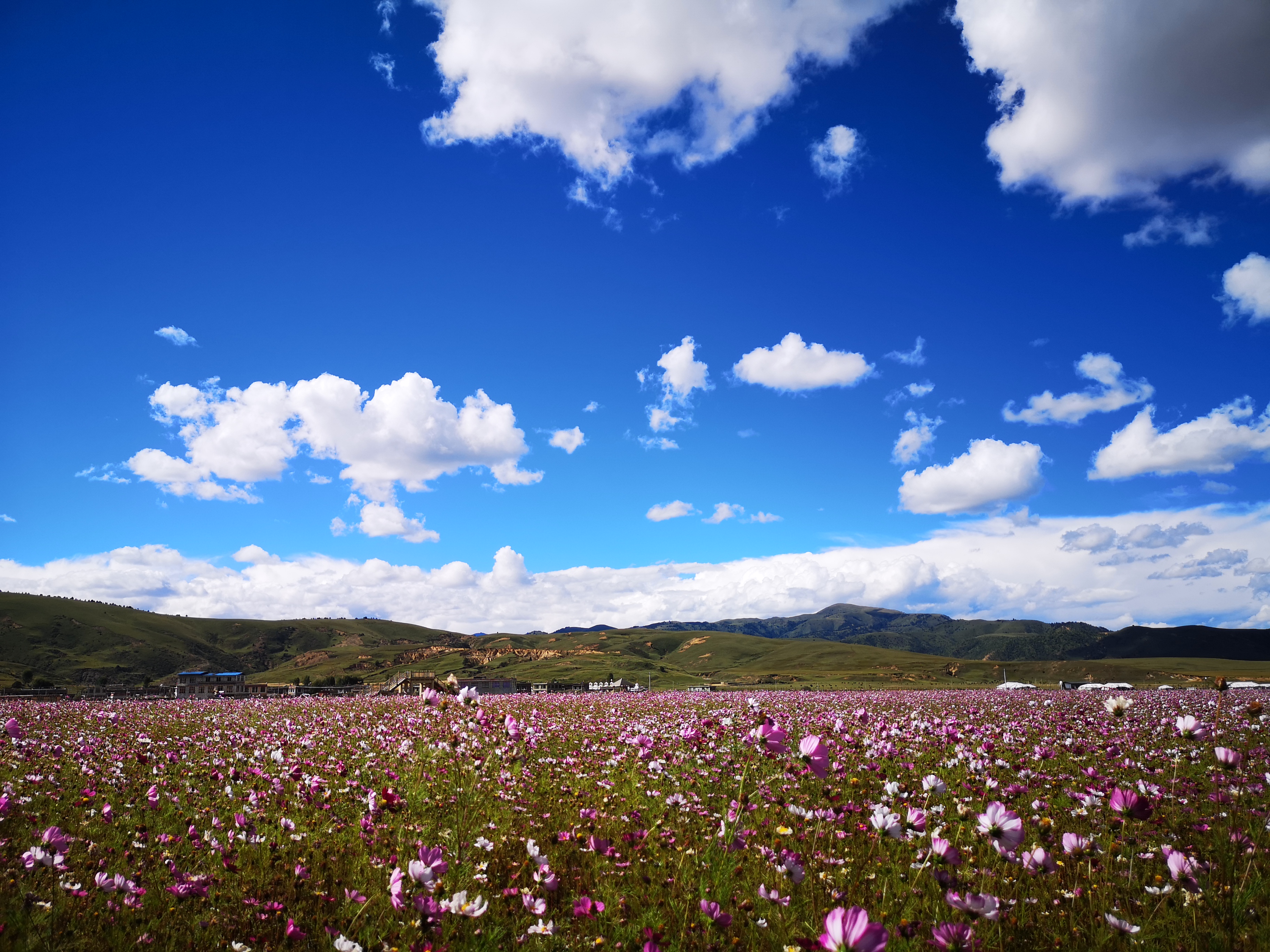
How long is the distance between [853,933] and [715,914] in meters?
1.45

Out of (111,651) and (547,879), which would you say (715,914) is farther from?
(111,651)

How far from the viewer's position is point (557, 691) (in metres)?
49.2

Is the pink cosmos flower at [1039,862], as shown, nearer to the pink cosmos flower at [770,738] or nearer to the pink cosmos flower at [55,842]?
the pink cosmos flower at [770,738]

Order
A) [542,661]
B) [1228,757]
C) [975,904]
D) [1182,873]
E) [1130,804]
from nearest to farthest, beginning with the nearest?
[975,904] < [1130,804] < [1182,873] < [1228,757] < [542,661]

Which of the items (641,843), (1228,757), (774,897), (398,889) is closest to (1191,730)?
(1228,757)

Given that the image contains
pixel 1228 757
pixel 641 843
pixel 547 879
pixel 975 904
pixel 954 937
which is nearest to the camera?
pixel 954 937

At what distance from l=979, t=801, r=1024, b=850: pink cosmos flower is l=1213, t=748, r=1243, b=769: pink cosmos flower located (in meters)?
1.56

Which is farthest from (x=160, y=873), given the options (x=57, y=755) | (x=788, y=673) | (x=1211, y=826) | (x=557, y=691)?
(x=788, y=673)

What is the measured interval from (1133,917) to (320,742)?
11.4 metres

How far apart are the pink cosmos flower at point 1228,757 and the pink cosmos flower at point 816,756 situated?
2608 millimetres

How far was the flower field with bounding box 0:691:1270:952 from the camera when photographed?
3.89 meters

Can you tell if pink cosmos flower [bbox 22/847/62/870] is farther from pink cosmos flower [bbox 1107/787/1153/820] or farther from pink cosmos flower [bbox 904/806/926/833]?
pink cosmos flower [bbox 1107/787/1153/820]

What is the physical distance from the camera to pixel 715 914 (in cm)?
365

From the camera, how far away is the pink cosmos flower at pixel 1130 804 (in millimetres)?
3498
